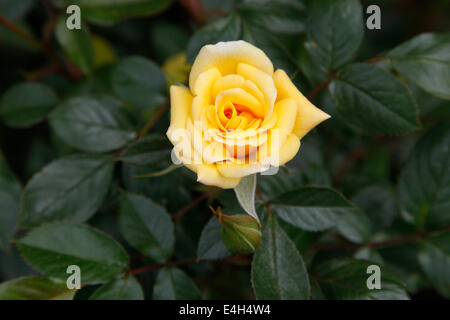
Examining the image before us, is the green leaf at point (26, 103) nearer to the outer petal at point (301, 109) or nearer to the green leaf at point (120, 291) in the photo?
the green leaf at point (120, 291)

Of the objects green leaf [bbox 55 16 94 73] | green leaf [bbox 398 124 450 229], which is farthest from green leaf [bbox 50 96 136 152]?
green leaf [bbox 398 124 450 229]

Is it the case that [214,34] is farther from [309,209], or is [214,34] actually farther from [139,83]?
[309,209]

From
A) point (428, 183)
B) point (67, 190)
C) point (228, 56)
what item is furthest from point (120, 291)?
point (428, 183)

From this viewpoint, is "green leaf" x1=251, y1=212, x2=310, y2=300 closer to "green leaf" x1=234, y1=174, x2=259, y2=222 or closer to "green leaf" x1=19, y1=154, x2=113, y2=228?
"green leaf" x1=234, y1=174, x2=259, y2=222

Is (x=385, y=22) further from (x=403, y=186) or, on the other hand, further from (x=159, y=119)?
(x=159, y=119)

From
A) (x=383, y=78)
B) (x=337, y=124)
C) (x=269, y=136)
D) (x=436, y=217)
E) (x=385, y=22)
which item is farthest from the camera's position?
(x=385, y=22)

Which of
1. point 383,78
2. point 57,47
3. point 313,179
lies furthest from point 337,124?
point 57,47
